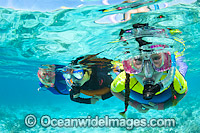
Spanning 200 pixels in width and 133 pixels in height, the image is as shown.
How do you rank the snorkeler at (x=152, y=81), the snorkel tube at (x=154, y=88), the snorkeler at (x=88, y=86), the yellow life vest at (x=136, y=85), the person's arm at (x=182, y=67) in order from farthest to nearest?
the person's arm at (x=182, y=67), the snorkeler at (x=88, y=86), the yellow life vest at (x=136, y=85), the snorkeler at (x=152, y=81), the snorkel tube at (x=154, y=88)

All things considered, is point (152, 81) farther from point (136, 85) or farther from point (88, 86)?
point (88, 86)

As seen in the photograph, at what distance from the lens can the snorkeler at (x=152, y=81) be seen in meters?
4.76

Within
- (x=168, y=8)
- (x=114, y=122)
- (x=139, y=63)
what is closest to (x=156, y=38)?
(x=168, y=8)

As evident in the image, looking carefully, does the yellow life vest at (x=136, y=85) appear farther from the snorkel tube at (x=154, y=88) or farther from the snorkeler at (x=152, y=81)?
the snorkel tube at (x=154, y=88)

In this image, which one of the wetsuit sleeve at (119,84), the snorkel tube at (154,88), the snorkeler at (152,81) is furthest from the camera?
the wetsuit sleeve at (119,84)

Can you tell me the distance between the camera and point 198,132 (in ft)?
48.4

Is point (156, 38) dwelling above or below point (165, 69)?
above

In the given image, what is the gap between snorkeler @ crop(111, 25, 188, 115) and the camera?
4.76 metres

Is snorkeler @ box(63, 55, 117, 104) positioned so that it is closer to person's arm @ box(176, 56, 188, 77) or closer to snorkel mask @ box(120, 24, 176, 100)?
snorkel mask @ box(120, 24, 176, 100)

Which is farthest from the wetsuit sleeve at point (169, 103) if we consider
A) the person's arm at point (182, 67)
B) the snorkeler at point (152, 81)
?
the person's arm at point (182, 67)

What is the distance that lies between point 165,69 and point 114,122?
16.4 m

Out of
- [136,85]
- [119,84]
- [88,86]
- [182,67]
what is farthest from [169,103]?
[182,67]

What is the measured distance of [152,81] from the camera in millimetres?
4945

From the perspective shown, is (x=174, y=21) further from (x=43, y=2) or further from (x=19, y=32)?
(x=19, y=32)
